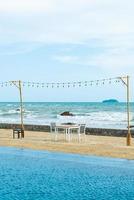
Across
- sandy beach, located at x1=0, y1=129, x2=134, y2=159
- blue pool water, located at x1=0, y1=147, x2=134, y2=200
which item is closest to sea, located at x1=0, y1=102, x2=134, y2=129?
sandy beach, located at x1=0, y1=129, x2=134, y2=159

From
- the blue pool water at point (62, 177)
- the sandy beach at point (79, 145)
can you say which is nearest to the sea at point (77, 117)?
the sandy beach at point (79, 145)

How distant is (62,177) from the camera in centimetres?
1347

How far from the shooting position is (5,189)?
11984mm

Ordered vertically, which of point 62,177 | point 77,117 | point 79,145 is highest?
point 77,117

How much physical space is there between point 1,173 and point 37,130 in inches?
532

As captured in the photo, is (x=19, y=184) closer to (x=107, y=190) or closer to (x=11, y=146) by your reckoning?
(x=107, y=190)

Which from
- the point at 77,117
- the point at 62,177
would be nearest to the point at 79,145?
the point at 62,177

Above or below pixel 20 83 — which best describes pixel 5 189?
below

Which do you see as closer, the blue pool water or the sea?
the blue pool water

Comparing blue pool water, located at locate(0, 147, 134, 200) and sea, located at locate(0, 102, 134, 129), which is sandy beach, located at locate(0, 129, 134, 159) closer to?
blue pool water, located at locate(0, 147, 134, 200)

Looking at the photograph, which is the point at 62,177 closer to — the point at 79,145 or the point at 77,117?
the point at 79,145

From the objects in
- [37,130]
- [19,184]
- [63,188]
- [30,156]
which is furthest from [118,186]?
[37,130]

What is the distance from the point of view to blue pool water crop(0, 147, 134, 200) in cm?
1145

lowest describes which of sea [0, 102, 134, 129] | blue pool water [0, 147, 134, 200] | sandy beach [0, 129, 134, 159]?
blue pool water [0, 147, 134, 200]
